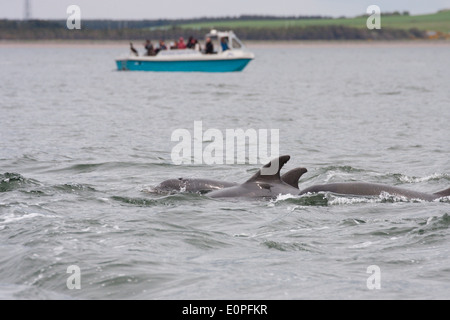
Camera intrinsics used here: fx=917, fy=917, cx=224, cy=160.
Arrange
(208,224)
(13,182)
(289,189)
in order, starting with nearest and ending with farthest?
(208,224)
(289,189)
(13,182)

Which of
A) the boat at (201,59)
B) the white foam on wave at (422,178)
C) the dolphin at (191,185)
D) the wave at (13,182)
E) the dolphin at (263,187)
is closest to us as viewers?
the dolphin at (263,187)

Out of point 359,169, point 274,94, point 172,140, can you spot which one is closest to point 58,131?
point 172,140

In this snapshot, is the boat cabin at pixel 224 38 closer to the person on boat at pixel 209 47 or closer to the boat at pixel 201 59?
the boat at pixel 201 59

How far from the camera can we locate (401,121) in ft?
105

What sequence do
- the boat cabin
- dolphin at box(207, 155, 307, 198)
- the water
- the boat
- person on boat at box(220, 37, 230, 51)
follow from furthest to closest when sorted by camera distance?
the boat
person on boat at box(220, 37, 230, 51)
the boat cabin
dolphin at box(207, 155, 307, 198)
the water

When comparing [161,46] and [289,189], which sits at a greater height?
[289,189]

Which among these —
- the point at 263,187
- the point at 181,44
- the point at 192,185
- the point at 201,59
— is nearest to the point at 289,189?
the point at 263,187

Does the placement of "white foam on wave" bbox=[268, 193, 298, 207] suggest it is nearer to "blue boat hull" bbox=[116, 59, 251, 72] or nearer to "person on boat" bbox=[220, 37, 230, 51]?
"person on boat" bbox=[220, 37, 230, 51]

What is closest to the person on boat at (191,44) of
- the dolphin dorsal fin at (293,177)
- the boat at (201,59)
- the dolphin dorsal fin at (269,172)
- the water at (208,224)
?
the boat at (201,59)

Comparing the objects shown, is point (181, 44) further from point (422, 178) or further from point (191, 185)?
point (191, 185)

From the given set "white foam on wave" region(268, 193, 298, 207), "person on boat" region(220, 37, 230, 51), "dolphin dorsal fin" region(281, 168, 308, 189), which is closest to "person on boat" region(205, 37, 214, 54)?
"person on boat" region(220, 37, 230, 51)
